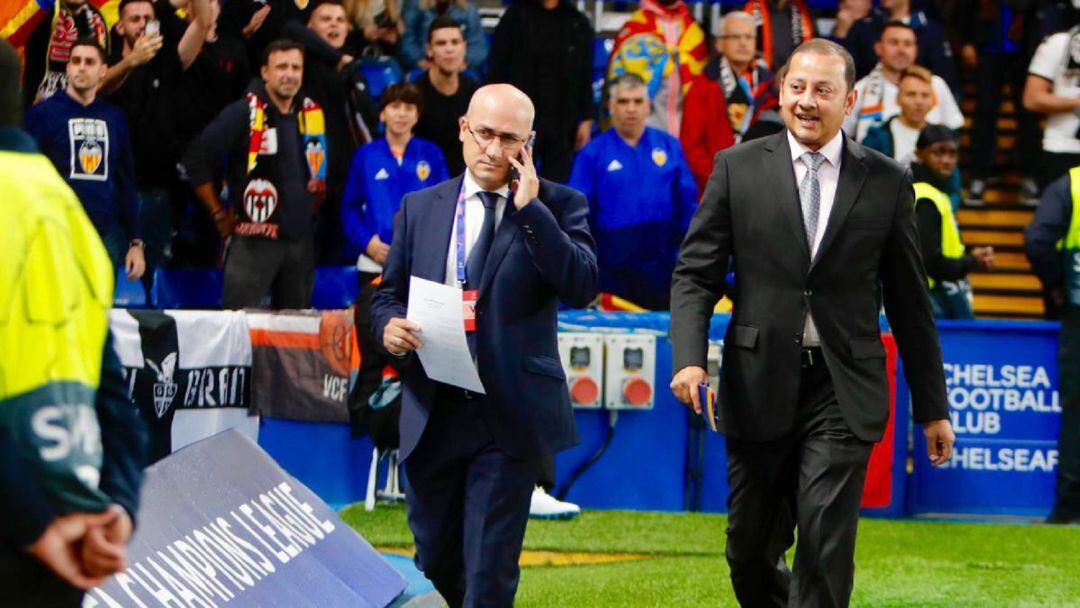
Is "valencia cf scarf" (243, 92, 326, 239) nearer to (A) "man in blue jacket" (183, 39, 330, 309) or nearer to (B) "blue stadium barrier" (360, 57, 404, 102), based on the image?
(A) "man in blue jacket" (183, 39, 330, 309)

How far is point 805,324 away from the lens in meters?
5.99

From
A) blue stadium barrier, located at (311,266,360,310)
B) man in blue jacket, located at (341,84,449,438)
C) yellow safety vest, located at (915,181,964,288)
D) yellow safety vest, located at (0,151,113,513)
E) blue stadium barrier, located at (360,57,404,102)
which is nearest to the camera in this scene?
yellow safety vest, located at (0,151,113,513)

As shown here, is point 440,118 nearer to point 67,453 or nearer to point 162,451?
point 162,451

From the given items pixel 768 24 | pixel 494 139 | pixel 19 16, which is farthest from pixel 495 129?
pixel 768 24

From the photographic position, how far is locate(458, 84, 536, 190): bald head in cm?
581

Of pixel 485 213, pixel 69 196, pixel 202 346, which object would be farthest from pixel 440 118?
pixel 69 196

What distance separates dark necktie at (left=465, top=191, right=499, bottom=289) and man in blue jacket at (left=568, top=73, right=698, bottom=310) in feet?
19.5

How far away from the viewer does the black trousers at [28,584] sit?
325 cm

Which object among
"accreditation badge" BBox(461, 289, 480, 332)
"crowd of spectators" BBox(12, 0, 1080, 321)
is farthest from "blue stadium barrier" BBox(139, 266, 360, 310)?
"accreditation badge" BBox(461, 289, 480, 332)

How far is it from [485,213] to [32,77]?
6.00m

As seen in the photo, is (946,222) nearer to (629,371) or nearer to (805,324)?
(629,371)

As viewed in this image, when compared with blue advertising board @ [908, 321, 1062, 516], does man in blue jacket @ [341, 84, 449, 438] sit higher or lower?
higher

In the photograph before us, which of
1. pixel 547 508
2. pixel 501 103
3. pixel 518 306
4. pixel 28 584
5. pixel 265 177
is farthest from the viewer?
pixel 265 177

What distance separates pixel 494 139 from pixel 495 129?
0.14 ft
